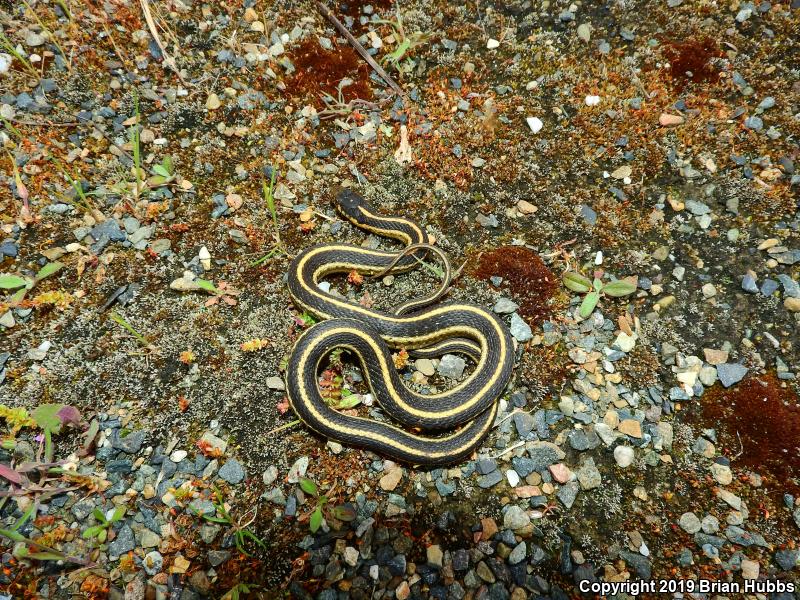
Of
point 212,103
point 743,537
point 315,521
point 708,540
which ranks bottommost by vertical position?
point 743,537

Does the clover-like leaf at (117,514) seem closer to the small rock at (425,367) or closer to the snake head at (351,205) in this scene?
the small rock at (425,367)

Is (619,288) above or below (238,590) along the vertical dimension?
below

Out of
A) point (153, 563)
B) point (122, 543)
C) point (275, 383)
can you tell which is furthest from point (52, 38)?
point (153, 563)

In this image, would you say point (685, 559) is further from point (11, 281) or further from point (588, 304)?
point (11, 281)

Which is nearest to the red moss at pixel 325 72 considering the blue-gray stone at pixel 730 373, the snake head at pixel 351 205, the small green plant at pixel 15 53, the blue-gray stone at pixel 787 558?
the snake head at pixel 351 205

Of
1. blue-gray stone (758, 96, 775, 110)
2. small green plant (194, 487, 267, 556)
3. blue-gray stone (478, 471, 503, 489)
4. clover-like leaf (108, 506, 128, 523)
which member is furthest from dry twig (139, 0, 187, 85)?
blue-gray stone (758, 96, 775, 110)

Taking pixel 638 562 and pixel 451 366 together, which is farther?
pixel 451 366

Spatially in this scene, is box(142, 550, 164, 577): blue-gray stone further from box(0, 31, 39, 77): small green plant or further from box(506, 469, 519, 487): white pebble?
Result: box(0, 31, 39, 77): small green plant

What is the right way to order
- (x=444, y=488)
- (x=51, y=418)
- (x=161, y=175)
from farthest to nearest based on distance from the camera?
(x=161, y=175) → (x=444, y=488) → (x=51, y=418)
